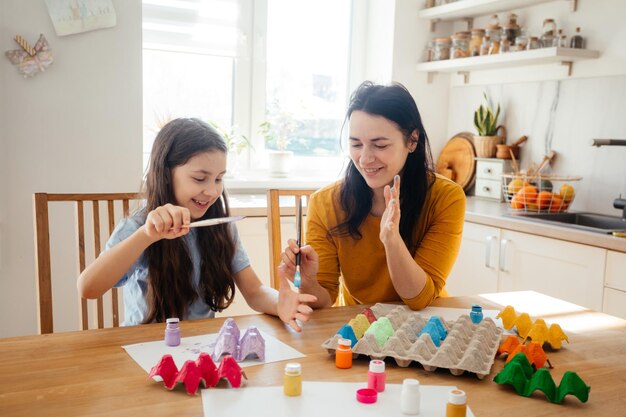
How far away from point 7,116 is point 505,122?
241 cm

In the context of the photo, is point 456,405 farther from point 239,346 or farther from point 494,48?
point 494,48

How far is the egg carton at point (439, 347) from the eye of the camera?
40.8 inches

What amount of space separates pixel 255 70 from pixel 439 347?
2.59 metres

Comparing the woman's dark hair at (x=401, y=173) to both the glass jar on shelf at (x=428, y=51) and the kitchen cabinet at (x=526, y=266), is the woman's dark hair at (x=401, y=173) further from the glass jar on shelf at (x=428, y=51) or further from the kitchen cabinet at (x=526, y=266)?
the glass jar on shelf at (x=428, y=51)

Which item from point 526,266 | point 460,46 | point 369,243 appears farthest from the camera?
point 460,46

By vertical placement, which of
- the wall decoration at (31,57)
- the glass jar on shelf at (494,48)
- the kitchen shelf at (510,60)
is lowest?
the wall decoration at (31,57)

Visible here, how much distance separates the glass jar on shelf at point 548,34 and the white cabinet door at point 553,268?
95 centimetres

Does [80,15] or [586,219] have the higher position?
[80,15]

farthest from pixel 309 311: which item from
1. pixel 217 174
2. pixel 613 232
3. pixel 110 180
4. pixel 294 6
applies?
pixel 294 6

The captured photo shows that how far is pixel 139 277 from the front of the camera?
1525 mm

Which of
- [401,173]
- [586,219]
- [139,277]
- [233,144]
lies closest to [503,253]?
[586,219]

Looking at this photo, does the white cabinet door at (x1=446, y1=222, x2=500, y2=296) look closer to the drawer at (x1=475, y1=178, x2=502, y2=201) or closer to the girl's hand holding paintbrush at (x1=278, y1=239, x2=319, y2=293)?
the drawer at (x1=475, y1=178, x2=502, y2=201)

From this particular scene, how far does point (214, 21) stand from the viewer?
3287mm

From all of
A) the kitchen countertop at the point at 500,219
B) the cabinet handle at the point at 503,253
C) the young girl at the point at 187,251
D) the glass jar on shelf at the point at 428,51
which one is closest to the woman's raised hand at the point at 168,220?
the young girl at the point at 187,251
